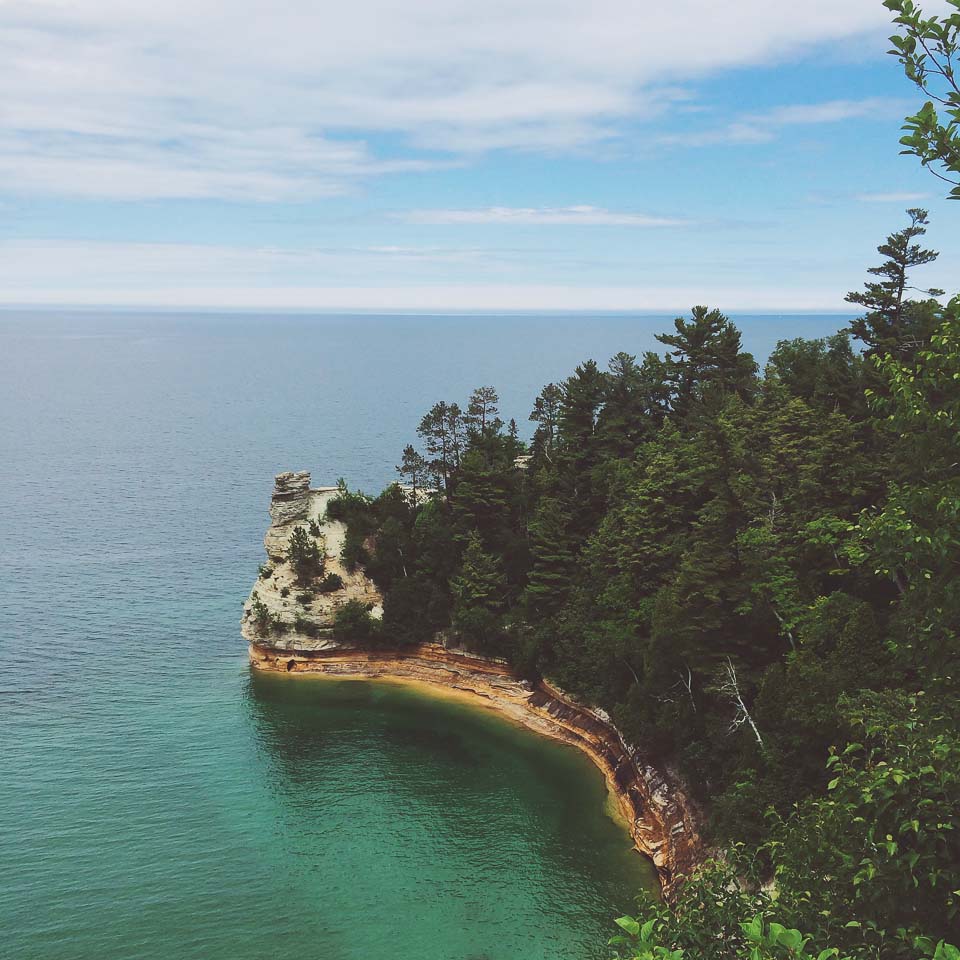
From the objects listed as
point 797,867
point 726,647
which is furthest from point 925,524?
point 726,647

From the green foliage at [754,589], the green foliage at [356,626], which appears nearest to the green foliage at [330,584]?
the green foliage at [356,626]

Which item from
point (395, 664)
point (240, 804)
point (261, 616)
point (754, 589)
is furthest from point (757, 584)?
point (261, 616)

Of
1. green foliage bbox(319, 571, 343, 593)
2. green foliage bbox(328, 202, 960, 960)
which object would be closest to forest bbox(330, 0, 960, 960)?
green foliage bbox(328, 202, 960, 960)

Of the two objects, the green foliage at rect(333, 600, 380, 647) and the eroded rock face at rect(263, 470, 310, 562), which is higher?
the eroded rock face at rect(263, 470, 310, 562)

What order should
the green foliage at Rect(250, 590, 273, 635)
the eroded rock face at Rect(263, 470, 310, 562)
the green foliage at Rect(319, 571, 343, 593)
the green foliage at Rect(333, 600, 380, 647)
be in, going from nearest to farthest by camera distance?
1. the green foliage at Rect(333, 600, 380, 647)
2. the green foliage at Rect(250, 590, 273, 635)
3. the green foliage at Rect(319, 571, 343, 593)
4. the eroded rock face at Rect(263, 470, 310, 562)

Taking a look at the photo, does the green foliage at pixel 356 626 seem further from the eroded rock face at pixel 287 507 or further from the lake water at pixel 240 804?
the eroded rock face at pixel 287 507

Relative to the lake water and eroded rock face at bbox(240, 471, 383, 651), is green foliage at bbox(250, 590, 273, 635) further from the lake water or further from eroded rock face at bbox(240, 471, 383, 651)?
the lake water
